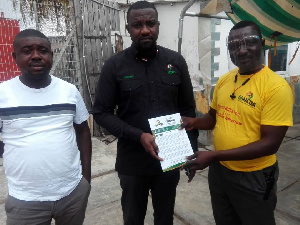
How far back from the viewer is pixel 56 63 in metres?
5.33

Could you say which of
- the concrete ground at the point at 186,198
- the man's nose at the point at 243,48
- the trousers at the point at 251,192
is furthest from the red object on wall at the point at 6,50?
the trousers at the point at 251,192

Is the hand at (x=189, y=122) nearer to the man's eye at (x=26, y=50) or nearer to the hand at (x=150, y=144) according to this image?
the hand at (x=150, y=144)

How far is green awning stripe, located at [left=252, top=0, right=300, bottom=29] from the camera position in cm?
→ 316

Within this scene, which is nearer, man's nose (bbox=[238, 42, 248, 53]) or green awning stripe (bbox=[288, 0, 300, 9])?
man's nose (bbox=[238, 42, 248, 53])

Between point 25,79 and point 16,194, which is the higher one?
point 25,79

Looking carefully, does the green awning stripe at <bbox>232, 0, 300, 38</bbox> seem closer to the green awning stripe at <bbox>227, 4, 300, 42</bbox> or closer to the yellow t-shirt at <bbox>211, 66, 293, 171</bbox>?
the green awning stripe at <bbox>227, 4, 300, 42</bbox>

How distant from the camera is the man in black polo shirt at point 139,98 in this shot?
1.92 metres

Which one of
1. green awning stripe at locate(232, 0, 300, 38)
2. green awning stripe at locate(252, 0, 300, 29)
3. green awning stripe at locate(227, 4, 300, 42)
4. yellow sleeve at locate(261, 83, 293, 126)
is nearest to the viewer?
yellow sleeve at locate(261, 83, 293, 126)

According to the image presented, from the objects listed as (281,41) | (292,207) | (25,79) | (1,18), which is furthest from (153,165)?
(1,18)

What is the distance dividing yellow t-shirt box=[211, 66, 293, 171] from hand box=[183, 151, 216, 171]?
0.56 ft

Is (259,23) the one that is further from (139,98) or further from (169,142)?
(169,142)

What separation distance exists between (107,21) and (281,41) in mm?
3993

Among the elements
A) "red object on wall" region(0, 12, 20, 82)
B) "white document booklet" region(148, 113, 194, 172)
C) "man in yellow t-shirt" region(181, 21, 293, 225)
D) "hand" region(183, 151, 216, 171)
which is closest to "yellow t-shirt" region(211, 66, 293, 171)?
"man in yellow t-shirt" region(181, 21, 293, 225)

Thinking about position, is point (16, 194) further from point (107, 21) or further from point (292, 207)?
point (107, 21)
